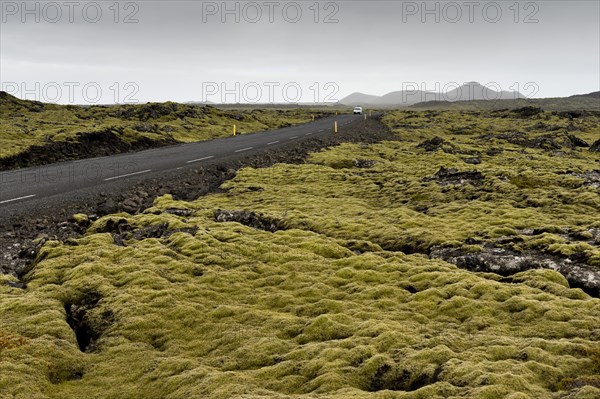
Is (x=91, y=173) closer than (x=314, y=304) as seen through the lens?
No

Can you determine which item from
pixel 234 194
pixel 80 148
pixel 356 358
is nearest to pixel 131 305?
pixel 356 358

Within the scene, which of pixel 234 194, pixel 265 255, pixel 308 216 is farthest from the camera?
pixel 234 194

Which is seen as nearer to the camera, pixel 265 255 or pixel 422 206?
pixel 265 255

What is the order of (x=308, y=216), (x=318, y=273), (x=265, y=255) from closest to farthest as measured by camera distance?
1. (x=318, y=273)
2. (x=265, y=255)
3. (x=308, y=216)

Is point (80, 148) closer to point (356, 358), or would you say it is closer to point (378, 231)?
point (378, 231)

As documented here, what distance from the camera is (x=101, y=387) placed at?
811 centimetres

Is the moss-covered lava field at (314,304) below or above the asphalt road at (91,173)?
below

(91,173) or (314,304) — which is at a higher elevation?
(91,173)

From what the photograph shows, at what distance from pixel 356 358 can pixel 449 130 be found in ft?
261

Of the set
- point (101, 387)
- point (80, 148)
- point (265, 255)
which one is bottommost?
point (101, 387)

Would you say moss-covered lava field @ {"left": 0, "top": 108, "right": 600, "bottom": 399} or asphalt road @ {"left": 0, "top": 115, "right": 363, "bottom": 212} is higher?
asphalt road @ {"left": 0, "top": 115, "right": 363, "bottom": 212}

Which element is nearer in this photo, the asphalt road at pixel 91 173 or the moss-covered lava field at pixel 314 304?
the moss-covered lava field at pixel 314 304

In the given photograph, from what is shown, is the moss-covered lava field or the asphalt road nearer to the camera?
the moss-covered lava field

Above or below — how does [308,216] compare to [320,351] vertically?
above
